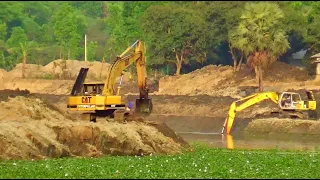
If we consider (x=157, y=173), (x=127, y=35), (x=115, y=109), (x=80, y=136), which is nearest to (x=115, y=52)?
(x=127, y=35)

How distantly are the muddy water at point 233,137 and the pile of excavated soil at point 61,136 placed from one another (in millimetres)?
10635

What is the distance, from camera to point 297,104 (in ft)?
242

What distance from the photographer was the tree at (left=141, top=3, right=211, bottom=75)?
10762cm

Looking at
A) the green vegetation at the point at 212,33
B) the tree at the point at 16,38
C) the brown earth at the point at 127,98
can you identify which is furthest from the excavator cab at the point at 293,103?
the tree at the point at 16,38

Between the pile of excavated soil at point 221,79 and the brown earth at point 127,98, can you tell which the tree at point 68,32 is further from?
the pile of excavated soil at point 221,79

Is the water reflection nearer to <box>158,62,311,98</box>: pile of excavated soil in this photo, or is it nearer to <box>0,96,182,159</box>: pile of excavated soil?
<box>0,96,182,159</box>: pile of excavated soil

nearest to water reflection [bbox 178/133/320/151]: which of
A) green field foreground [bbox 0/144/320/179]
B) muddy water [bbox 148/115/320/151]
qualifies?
muddy water [bbox 148/115/320/151]

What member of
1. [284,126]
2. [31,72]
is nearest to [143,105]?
[284,126]

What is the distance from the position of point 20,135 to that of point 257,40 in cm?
5661

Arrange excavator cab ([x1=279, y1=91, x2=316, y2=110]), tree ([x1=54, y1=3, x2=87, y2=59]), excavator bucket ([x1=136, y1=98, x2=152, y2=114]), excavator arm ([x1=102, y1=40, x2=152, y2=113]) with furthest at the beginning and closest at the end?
tree ([x1=54, y1=3, x2=87, y2=59]) < excavator cab ([x1=279, y1=91, x2=316, y2=110]) < excavator bucket ([x1=136, y1=98, x2=152, y2=114]) < excavator arm ([x1=102, y1=40, x2=152, y2=113])

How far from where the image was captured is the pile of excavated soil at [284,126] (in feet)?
227

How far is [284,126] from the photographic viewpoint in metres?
70.8

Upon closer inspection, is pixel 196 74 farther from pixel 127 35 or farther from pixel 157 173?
pixel 157 173

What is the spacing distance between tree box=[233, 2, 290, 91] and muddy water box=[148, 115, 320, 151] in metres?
13.6
